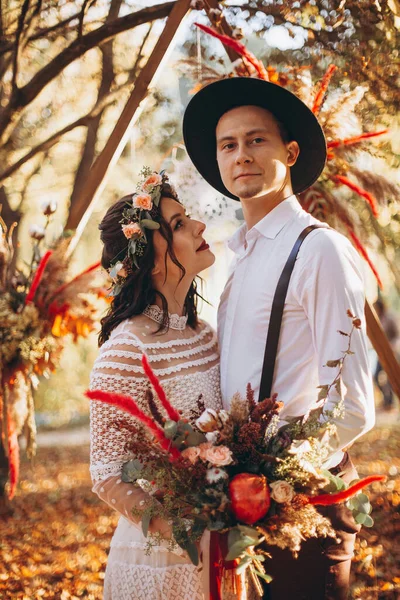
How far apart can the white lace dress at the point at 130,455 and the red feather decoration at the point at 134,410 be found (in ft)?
1.25

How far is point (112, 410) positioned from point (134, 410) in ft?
1.50

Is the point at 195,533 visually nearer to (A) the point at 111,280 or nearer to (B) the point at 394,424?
(A) the point at 111,280

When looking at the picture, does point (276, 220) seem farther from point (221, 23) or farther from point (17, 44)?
point (17, 44)

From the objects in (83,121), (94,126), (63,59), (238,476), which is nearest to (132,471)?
(238,476)

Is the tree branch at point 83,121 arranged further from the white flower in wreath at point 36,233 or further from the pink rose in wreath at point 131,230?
the pink rose in wreath at point 131,230

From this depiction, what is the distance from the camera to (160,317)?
2277 mm

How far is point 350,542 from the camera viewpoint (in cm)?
204

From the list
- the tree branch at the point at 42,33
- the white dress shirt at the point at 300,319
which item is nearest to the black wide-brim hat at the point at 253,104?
the white dress shirt at the point at 300,319

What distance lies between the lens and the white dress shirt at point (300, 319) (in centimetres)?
185

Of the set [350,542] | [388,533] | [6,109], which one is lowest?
[388,533]

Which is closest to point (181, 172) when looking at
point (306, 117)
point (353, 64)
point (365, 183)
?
point (306, 117)

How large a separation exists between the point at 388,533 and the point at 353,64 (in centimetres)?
332

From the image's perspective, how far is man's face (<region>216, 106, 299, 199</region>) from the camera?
2285 mm

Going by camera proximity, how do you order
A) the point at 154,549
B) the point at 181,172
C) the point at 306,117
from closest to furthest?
the point at 154,549, the point at 306,117, the point at 181,172
